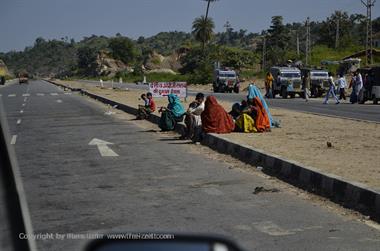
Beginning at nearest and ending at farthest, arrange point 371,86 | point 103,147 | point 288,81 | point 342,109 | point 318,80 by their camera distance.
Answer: point 103,147
point 342,109
point 371,86
point 288,81
point 318,80

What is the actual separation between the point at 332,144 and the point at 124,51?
151948mm

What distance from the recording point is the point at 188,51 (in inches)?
5069

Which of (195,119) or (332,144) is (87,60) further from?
(332,144)

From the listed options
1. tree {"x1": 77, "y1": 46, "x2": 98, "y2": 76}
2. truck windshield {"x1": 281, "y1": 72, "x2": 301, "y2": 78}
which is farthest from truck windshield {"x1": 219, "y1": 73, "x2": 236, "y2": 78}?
tree {"x1": 77, "y1": 46, "x2": 98, "y2": 76}

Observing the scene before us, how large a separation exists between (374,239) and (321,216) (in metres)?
1.13

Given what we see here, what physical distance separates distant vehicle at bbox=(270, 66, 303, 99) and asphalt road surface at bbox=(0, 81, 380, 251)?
28.5 m

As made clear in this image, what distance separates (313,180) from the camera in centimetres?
934

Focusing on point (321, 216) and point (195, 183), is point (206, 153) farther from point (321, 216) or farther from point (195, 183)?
point (321, 216)

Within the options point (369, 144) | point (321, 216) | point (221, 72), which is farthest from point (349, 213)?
point (221, 72)

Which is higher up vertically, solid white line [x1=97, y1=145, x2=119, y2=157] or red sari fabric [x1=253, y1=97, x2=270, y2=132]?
red sari fabric [x1=253, y1=97, x2=270, y2=132]

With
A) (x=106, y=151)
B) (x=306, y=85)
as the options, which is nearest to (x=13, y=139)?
(x=106, y=151)

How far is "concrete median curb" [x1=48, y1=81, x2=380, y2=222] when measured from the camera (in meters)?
7.75

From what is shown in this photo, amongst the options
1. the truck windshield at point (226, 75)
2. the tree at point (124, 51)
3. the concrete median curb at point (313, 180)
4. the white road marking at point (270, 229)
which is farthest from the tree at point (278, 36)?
the white road marking at point (270, 229)

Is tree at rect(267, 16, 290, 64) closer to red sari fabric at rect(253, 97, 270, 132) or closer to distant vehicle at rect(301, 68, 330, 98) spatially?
distant vehicle at rect(301, 68, 330, 98)
